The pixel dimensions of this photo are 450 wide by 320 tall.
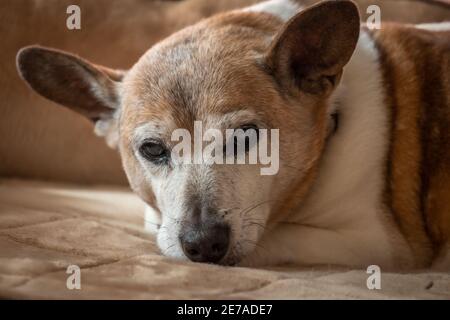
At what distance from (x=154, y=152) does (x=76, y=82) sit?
0.51m

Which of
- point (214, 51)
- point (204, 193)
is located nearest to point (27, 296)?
point (204, 193)

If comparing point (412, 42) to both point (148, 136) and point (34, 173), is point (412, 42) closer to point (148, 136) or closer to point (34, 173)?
point (148, 136)

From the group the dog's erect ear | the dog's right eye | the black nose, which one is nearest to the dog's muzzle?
the black nose

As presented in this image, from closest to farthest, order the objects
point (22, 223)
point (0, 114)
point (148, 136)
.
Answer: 1. point (148, 136)
2. point (22, 223)
3. point (0, 114)

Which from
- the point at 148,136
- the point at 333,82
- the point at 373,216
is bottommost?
the point at 373,216

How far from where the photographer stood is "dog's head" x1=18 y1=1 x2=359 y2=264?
6.47 feet

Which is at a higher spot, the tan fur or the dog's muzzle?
the tan fur

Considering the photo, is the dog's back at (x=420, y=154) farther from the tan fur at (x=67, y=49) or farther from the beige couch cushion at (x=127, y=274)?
the tan fur at (x=67, y=49)

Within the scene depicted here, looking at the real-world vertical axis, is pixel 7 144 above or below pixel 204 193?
above

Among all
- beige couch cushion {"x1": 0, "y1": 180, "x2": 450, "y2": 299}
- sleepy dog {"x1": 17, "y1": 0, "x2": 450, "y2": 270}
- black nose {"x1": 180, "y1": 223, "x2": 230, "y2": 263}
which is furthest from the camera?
sleepy dog {"x1": 17, "y1": 0, "x2": 450, "y2": 270}

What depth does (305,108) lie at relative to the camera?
2.21 metres

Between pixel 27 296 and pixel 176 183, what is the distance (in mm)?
588

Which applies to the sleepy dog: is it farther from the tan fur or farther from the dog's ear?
the tan fur
